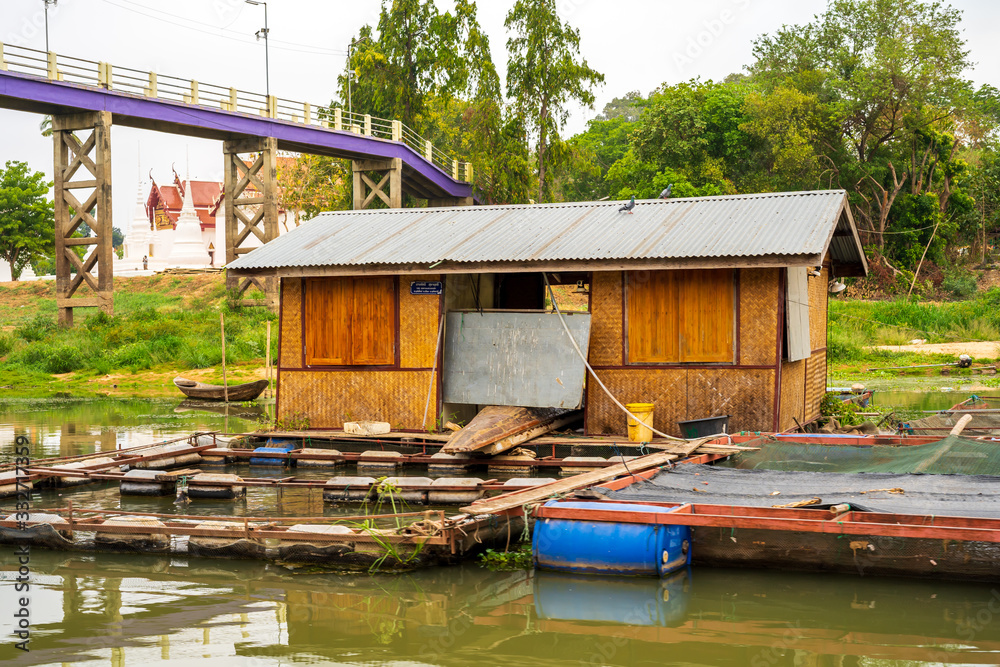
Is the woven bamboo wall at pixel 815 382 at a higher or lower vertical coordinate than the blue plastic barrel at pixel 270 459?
higher

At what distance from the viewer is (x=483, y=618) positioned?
291 inches

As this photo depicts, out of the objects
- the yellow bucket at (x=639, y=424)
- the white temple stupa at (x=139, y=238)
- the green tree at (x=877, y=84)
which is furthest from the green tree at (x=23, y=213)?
the yellow bucket at (x=639, y=424)

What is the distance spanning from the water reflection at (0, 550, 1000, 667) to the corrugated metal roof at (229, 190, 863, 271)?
19.5 ft

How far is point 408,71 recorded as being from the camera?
41.8m

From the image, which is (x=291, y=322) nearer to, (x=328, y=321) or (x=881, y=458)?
(x=328, y=321)

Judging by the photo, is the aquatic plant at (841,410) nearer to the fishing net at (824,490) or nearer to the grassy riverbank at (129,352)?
the fishing net at (824,490)

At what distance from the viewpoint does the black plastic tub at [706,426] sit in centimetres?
1300

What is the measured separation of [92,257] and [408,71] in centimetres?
1774

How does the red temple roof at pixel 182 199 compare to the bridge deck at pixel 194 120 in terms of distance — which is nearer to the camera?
the bridge deck at pixel 194 120

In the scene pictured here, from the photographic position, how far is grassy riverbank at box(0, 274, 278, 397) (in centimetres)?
2666

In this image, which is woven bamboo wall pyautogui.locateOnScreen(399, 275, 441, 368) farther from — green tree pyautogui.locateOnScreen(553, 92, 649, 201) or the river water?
green tree pyautogui.locateOnScreen(553, 92, 649, 201)

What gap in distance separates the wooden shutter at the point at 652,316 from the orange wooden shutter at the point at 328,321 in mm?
4565

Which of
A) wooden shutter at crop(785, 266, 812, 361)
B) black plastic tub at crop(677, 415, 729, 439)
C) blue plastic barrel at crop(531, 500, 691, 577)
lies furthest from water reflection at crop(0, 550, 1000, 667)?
wooden shutter at crop(785, 266, 812, 361)

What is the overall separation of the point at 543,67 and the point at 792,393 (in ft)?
77.3
